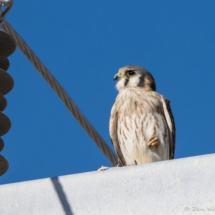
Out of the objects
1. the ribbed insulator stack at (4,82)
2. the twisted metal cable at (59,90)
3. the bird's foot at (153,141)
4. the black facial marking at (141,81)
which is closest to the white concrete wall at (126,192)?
the ribbed insulator stack at (4,82)

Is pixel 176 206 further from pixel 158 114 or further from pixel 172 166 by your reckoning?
pixel 158 114

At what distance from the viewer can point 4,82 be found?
264 centimetres

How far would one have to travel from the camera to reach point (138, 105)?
4.34m

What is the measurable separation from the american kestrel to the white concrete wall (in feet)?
5.80

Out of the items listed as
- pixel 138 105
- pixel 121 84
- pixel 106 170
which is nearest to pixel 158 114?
pixel 138 105

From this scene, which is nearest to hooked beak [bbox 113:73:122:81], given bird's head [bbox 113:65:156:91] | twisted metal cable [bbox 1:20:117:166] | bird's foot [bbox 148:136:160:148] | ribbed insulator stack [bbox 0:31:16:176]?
bird's head [bbox 113:65:156:91]

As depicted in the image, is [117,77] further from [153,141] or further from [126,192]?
[126,192]

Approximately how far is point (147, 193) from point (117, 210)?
20cm

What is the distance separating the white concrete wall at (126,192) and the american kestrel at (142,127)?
5.80ft

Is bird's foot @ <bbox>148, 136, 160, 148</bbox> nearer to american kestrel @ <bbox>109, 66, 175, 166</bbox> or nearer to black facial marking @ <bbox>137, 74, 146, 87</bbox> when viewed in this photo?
american kestrel @ <bbox>109, 66, 175, 166</bbox>

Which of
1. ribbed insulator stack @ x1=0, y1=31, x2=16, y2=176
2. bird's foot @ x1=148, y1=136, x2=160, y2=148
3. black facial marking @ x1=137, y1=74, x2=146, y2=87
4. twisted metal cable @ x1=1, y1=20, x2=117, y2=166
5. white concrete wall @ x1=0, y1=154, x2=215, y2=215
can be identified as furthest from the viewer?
black facial marking @ x1=137, y1=74, x2=146, y2=87

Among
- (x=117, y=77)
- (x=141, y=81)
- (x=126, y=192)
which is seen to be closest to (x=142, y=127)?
(x=141, y=81)

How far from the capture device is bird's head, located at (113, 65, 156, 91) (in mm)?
4781

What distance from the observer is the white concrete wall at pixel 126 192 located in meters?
2.25
